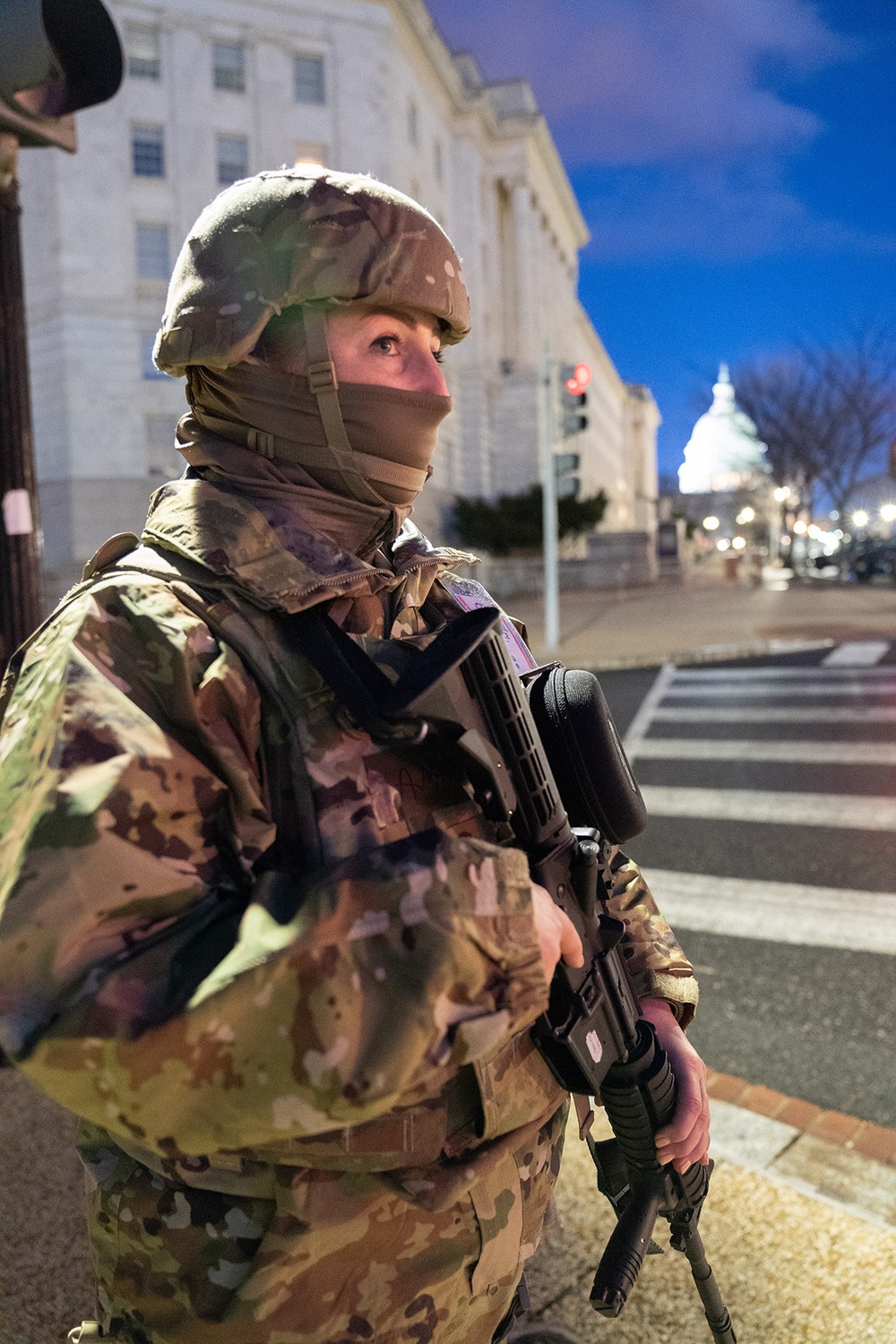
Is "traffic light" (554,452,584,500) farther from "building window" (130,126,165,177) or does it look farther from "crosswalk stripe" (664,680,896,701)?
"building window" (130,126,165,177)

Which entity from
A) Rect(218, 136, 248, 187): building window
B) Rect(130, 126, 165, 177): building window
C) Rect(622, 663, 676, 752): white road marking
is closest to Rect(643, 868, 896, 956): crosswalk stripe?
Rect(622, 663, 676, 752): white road marking

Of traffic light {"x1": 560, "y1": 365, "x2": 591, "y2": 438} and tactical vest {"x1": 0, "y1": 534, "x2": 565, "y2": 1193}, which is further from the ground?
traffic light {"x1": 560, "y1": 365, "x2": 591, "y2": 438}

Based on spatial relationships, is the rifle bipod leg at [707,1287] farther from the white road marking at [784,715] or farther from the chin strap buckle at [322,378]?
the white road marking at [784,715]

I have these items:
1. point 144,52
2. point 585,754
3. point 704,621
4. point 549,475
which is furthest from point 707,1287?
point 144,52

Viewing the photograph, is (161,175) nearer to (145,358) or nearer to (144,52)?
(144,52)

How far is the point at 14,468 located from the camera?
11.5 ft

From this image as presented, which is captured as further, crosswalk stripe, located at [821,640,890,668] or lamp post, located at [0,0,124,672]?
crosswalk stripe, located at [821,640,890,668]

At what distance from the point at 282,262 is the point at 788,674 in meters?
11.5

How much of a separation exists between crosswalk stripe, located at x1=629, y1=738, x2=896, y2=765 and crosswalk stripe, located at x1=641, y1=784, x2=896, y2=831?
94cm

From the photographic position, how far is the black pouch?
4.84ft

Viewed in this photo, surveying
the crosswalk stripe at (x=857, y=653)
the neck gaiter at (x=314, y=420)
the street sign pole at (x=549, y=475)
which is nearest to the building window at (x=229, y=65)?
the street sign pole at (x=549, y=475)

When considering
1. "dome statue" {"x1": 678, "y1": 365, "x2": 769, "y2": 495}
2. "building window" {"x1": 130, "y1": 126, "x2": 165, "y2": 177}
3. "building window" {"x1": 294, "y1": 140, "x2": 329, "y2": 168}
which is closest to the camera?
"building window" {"x1": 130, "y1": 126, "x2": 165, "y2": 177}

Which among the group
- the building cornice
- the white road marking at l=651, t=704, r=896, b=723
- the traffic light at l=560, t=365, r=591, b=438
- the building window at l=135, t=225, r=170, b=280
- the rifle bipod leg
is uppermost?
the building cornice

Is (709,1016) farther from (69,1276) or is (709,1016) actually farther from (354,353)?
(354,353)
